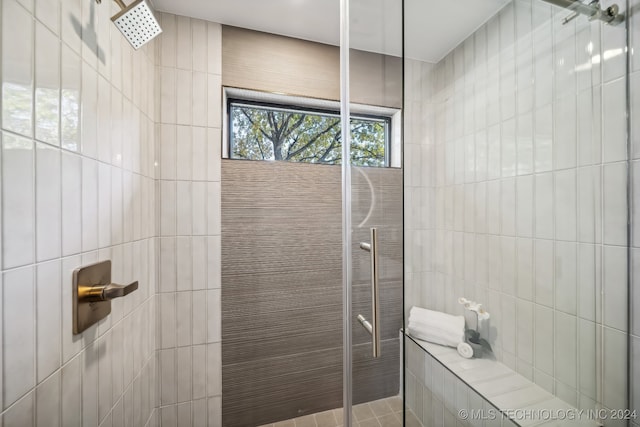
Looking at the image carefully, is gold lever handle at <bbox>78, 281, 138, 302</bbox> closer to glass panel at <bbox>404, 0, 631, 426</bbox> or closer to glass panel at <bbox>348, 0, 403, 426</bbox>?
glass panel at <bbox>348, 0, 403, 426</bbox>

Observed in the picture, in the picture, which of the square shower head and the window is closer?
the square shower head

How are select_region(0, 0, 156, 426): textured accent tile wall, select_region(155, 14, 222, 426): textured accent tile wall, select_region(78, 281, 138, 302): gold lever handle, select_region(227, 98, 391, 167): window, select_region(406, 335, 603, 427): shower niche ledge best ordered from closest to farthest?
select_region(0, 0, 156, 426): textured accent tile wall < select_region(406, 335, 603, 427): shower niche ledge < select_region(78, 281, 138, 302): gold lever handle < select_region(155, 14, 222, 426): textured accent tile wall < select_region(227, 98, 391, 167): window

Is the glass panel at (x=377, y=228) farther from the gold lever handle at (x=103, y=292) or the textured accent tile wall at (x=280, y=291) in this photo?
the gold lever handle at (x=103, y=292)

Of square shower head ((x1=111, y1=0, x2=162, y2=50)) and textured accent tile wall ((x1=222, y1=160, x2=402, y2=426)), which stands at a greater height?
square shower head ((x1=111, y1=0, x2=162, y2=50))

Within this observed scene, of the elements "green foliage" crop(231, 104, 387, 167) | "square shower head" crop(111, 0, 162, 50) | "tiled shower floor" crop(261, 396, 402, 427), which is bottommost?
"tiled shower floor" crop(261, 396, 402, 427)

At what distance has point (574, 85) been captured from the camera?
0.65 metres

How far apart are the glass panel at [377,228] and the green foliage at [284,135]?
2.10ft

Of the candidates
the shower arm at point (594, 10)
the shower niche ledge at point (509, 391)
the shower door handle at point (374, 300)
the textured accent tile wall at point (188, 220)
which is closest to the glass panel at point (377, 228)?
the shower door handle at point (374, 300)

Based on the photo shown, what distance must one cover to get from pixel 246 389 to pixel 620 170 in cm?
172

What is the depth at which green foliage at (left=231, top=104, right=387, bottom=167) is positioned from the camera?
4.66 feet

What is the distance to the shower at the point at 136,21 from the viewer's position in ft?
2.57

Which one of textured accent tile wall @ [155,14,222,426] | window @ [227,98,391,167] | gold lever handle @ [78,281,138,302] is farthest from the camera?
window @ [227,98,391,167]

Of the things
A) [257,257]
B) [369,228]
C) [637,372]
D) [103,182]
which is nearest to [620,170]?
[637,372]

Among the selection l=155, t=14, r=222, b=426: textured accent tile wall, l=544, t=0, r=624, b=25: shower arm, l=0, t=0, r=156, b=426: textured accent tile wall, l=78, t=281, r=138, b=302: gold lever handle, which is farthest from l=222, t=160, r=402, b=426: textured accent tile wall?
l=544, t=0, r=624, b=25: shower arm
